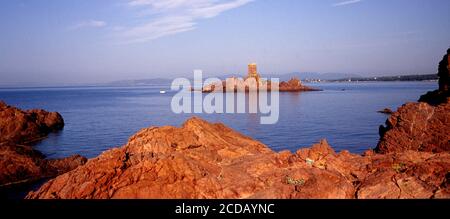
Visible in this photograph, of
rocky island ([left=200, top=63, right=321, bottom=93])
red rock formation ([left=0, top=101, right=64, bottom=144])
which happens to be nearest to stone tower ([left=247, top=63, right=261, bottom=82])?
rocky island ([left=200, top=63, right=321, bottom=93])

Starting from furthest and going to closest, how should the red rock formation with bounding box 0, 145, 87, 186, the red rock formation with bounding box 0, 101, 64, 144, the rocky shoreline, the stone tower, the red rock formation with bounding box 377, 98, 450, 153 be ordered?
the stone tower, the red rock formation with bounding box 0, 101, 64, 144, the red rock formation with bounding box 0, 145, 87, 186, the red rock formation with bounding box 377, 98, 450, 153, the rocky shoreline

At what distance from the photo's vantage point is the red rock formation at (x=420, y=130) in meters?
17.8

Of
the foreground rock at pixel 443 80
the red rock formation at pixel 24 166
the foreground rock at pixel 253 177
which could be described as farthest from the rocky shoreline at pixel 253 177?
the foreground rock at pixel 443 80

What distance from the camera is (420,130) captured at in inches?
723

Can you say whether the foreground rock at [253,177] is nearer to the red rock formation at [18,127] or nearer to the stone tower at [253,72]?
the red rock formation at [18,127]

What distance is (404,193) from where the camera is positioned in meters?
10.3

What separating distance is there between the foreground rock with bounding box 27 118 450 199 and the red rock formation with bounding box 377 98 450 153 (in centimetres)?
489

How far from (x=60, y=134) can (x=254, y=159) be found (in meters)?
44.2

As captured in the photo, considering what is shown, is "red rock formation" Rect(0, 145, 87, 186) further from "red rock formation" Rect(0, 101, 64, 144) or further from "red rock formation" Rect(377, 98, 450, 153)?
"red rock formation" Rect(377, 98, 450, 153)

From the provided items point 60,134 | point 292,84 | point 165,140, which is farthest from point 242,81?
point 165,140

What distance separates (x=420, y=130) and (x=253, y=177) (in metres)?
10.5

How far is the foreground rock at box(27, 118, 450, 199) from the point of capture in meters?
10.7
